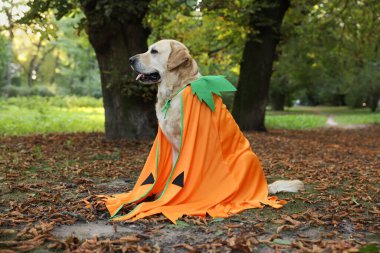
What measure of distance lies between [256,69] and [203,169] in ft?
30.8

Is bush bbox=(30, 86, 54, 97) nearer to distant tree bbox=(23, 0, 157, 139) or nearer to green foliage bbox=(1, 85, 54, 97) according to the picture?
green foliage bbox=(1, 85, 54, 97)

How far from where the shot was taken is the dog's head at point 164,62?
4.90 meters

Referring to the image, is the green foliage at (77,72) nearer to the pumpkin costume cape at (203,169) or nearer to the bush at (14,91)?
the bush at (14,91)

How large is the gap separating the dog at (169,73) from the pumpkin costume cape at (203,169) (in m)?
0.11

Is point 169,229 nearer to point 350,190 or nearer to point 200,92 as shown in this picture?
point 200,92

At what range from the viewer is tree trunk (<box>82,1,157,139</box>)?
962 centimetres

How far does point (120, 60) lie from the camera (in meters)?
9.82

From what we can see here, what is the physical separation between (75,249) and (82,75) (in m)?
44.6

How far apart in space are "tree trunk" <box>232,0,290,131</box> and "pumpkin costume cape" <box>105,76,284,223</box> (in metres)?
8.75

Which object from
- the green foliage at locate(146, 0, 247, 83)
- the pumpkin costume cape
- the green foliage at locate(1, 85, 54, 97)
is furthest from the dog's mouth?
the green foliage at locate(1, 85, 54, 97)

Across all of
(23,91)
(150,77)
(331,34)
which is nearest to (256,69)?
(331,34)

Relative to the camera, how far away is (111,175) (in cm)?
672

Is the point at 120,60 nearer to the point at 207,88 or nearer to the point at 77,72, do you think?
the point at 207,88

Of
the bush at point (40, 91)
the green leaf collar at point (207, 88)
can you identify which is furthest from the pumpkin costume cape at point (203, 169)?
the bush at point (40, 91)
